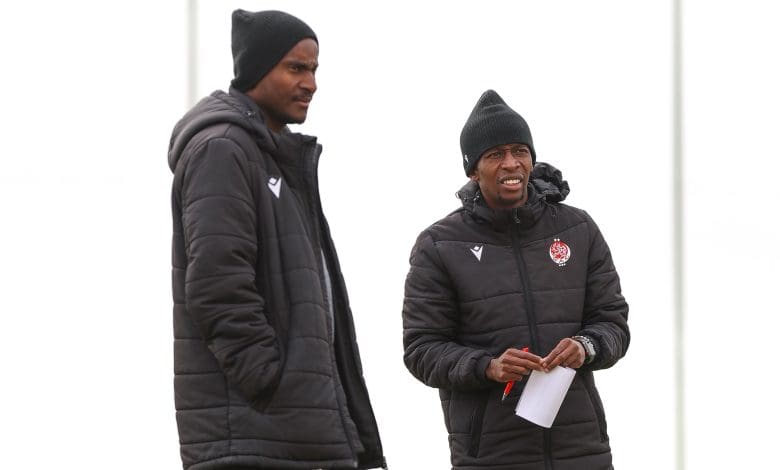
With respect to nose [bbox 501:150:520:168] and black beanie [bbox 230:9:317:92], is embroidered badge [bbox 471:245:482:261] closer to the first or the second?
nose [bbox 501:150:520:168]

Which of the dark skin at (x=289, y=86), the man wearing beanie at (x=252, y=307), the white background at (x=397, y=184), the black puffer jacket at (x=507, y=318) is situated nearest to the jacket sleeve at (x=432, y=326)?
the black puffer jacket at (x=507, y=318)

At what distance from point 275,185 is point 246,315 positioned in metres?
0.24

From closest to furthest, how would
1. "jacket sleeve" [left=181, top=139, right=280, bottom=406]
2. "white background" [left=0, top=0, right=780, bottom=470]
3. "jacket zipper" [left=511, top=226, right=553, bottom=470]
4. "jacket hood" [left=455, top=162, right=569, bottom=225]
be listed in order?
"jacket sleeve" [left=181, top=139, right=280, bottom=406]
"jacket zipper" [left=511, top=226, right=553, bottom=470]
"jacket hood" [left=455, top=162, right=569, bottom=225]
"white background" [left=0, top=0, right=780, bottom=470]

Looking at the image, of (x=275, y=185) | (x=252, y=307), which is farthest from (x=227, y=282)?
(x=275, y=185)

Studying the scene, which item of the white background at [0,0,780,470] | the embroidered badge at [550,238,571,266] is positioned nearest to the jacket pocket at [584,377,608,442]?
the embroidered badge at [550,238,571,266]

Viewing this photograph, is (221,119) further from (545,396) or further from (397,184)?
(397,184)

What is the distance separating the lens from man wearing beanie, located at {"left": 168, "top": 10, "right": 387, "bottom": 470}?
79.4 inches

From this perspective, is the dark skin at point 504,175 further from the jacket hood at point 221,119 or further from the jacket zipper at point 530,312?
the jacket hood at point 221,119

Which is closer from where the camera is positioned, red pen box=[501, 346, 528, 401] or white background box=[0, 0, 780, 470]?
red pen box=[501, 346, 528, 401]

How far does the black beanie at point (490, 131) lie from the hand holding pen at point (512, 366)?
439 millimetres

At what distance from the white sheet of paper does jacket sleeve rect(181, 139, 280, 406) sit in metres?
0.58

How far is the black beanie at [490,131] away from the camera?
106 inches
